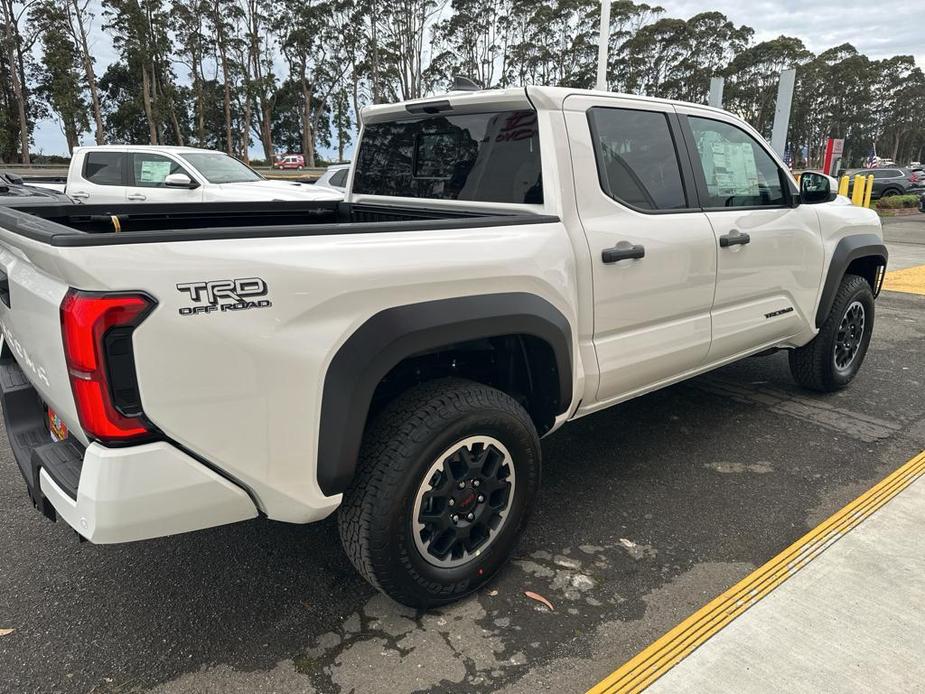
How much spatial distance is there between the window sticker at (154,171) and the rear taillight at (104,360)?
335 inches

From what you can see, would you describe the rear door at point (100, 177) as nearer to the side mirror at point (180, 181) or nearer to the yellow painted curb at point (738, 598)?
the side mirror at point (180, 181)

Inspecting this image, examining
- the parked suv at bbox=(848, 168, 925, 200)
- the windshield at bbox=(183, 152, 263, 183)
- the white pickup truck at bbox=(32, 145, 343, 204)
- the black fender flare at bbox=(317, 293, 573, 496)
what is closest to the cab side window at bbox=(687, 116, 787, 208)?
the black fender flare at bbox=(317, 293, 573, 496)

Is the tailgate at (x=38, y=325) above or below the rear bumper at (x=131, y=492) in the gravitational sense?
above

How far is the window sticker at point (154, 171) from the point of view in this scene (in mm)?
9289

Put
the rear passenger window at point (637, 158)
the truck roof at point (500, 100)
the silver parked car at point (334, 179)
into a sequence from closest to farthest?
the truck roof at point (500, 100), the rear passenger window at point (637, 158), the silver parked car at point (334, 179)

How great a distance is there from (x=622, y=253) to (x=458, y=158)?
0.90 metres

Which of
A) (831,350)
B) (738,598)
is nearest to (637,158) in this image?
(738,598)

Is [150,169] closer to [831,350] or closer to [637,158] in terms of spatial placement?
[637,158]

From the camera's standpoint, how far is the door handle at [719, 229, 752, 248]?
3.33 meters

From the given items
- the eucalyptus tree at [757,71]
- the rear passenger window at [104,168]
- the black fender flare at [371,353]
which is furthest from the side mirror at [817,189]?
the eucalyptus tree at [757,71]

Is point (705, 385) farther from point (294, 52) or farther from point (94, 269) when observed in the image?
point (294, 52)

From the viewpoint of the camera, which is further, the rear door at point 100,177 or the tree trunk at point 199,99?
the tree trunk at point 199,99

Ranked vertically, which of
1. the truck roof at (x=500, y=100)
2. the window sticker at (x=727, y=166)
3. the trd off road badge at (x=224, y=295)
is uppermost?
the truck roof at (x=500, y=100)

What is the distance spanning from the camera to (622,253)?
2.79m
